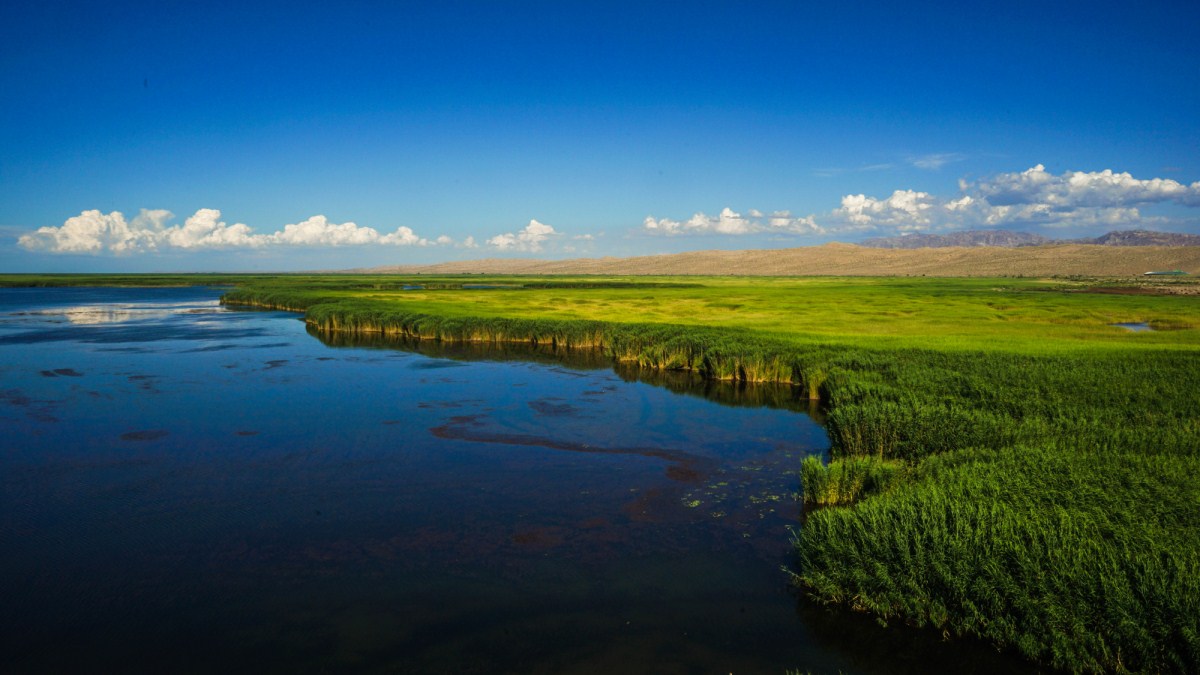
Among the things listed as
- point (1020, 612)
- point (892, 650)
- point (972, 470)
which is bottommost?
point (892, 650)

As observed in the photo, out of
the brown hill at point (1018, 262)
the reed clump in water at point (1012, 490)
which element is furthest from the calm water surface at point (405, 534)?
the brown hill at point (1018, 262)

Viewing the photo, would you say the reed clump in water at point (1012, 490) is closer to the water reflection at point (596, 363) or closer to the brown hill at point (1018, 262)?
the water reflection at point (596, 363)

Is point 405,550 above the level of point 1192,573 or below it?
below

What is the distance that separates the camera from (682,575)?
993cm

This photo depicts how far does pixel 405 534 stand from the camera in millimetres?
11461

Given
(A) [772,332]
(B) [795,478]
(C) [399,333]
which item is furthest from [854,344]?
(C) [399,333]

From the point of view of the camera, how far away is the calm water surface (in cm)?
821

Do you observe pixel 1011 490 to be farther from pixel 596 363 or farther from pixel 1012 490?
pixel 596 363

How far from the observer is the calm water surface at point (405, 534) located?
26.9ft

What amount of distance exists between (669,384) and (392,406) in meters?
10.0

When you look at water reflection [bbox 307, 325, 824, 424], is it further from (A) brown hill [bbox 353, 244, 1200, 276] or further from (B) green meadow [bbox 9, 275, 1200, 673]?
(A) brown hill [bbox 353, 244, 1200, 276]

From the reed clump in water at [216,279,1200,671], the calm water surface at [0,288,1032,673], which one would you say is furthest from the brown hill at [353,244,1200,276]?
the calm water surface at [0,288,1032,673]

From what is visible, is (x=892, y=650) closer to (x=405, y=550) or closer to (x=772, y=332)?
(x=405, y=550)

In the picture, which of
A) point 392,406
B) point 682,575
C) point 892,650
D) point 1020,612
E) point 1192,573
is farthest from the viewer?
point 392,406
